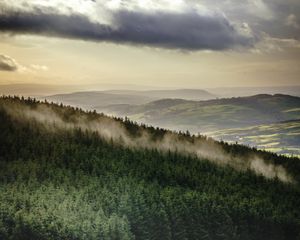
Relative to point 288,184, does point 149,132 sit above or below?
above

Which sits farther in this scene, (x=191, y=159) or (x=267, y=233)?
(x=191, y=159)

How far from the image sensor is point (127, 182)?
74938 millimetres

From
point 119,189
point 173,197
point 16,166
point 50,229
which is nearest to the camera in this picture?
point 50,229

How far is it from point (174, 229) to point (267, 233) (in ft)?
73.1

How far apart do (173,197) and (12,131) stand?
27280 millimetres

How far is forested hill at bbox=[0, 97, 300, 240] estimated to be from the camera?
4806cm

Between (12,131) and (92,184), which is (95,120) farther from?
(92,184)

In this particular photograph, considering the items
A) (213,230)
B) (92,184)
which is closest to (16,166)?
(92,184)

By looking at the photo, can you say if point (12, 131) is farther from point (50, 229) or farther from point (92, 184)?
point (50, 229)

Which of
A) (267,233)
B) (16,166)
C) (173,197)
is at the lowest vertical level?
(267,233)

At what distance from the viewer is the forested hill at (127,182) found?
158ft

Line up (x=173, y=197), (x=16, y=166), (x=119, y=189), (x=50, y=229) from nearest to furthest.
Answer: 1. (x=50, y=229)
2. (x=16, y=166)
3. (x=119, y=189)
4. (x=173, y=197)

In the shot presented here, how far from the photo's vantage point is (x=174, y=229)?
63562mm

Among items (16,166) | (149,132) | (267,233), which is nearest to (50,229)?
(16,166)
